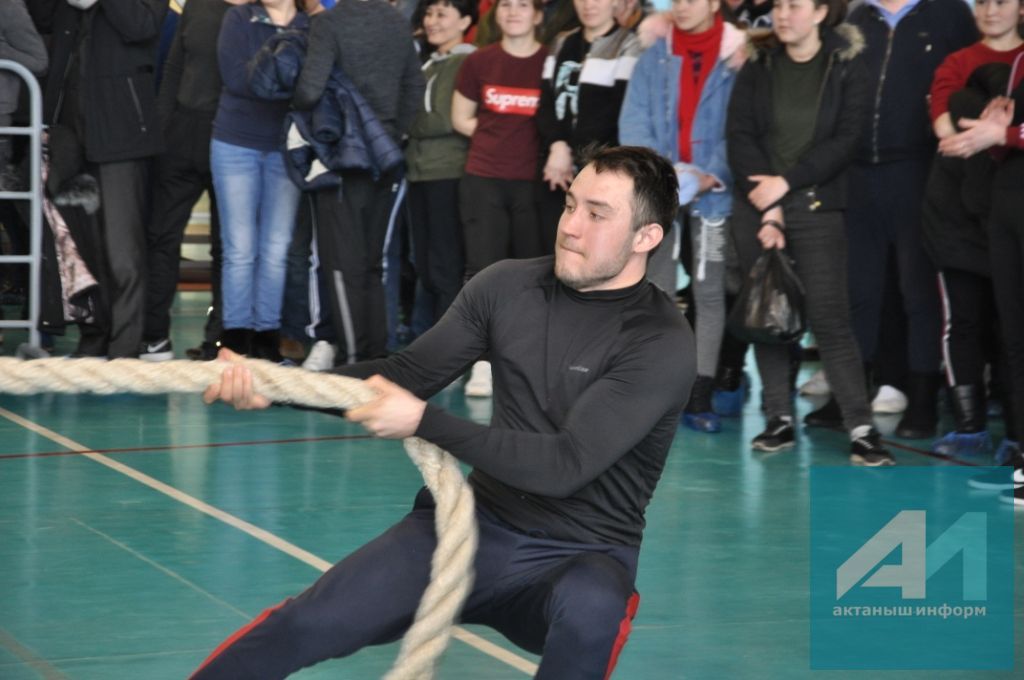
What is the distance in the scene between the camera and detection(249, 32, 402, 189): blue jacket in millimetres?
7477

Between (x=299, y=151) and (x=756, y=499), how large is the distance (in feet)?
9.92

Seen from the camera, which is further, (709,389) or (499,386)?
(709,389)

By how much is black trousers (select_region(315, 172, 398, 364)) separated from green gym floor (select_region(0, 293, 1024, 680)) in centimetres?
66

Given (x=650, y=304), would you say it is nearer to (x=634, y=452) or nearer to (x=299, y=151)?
(x=634, y=452)

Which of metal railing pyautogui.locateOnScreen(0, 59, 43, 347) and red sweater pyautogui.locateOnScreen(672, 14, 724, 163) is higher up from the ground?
red sweater pyautogui.locateOnScreen(672, 14, 724, 163)

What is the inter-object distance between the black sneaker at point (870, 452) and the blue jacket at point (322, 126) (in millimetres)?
2649

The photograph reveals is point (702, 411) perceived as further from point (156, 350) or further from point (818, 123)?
point (156, 350)

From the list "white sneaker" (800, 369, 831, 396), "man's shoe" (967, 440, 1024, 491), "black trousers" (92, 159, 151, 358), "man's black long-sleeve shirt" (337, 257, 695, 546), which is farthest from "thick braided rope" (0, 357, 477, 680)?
"white sneaker" (800, 369, 831, 396)

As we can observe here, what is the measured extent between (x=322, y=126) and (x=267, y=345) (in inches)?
52.6

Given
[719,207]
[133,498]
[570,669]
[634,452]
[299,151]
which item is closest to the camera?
[570,669]

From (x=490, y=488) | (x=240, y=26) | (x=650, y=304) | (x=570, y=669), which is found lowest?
(x=570, y=669)

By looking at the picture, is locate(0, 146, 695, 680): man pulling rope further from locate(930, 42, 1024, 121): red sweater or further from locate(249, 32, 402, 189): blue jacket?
locate(249, 32, 402, 189): blue jacket

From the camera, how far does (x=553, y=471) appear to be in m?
3.09

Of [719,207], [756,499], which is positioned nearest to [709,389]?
[719,207]
